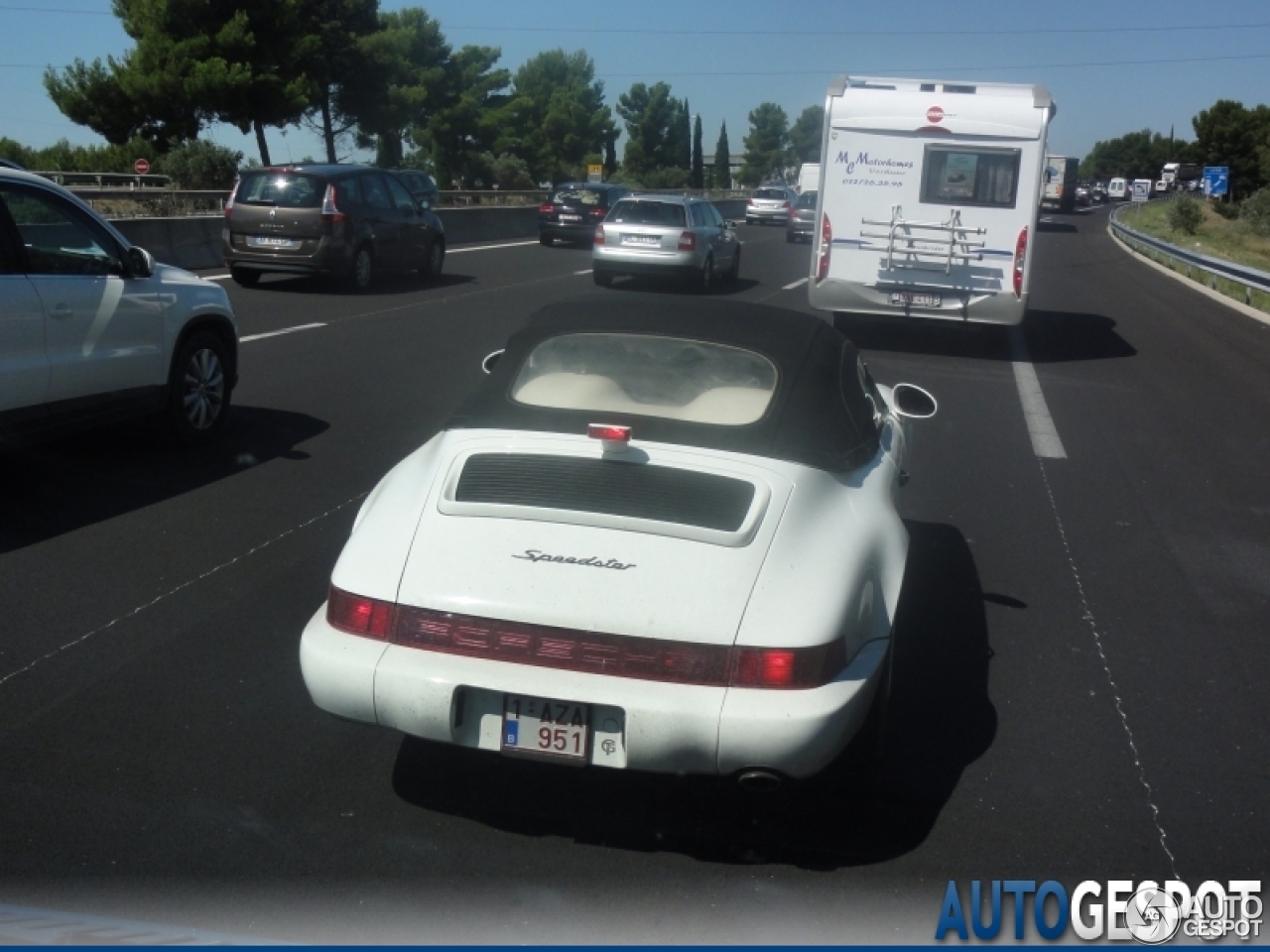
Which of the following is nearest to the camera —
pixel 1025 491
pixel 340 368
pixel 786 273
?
pixel 1025 491

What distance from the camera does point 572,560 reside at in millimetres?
3871

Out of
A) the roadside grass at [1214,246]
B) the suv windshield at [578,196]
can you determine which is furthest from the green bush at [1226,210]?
the suv windshield at [578,196]

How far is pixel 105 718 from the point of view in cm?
466

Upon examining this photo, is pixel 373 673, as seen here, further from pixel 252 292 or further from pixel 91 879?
pixel 252 292

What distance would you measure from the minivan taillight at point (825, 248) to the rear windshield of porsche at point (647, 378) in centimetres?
1103

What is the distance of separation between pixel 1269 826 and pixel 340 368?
379 inches

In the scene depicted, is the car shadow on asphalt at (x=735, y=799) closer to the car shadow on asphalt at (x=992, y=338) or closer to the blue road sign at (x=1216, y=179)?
the car shadow on asphalt at (x=992, y=338)

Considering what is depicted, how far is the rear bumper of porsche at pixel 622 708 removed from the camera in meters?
3.61

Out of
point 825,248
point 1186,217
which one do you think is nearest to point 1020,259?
point 825,248

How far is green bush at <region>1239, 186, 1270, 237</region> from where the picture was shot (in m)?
51.9

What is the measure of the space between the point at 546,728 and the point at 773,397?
4.80ft

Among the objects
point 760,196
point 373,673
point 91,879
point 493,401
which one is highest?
point 493,401

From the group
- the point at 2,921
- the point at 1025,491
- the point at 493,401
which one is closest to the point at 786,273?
the point at 1025,491

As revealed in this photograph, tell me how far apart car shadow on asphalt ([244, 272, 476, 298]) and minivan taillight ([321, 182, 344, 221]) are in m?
1.09
